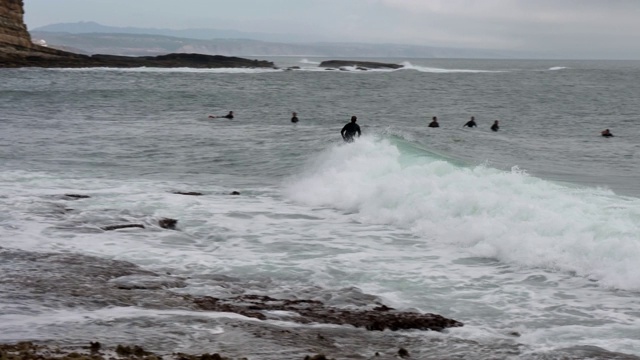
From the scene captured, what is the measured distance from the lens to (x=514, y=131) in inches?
1592

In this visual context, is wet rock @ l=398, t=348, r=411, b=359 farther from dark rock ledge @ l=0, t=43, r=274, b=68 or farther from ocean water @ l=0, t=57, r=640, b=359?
dark rock ledge @ l=0, t=43, r=274, b=68

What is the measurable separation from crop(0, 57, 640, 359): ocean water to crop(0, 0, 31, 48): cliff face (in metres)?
53.2

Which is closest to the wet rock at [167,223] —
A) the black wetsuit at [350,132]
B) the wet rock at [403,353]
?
the wet rock at [403,353]

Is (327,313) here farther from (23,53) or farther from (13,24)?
(23,53)

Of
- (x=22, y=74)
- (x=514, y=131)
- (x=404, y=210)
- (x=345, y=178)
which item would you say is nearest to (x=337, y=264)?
(x=404, y=210)

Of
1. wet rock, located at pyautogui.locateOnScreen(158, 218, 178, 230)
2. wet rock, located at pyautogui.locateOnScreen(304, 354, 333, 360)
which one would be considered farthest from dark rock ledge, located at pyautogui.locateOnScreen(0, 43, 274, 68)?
wet rock, located at pyautogui.locateOnScreen(304, 354, 333, 360)

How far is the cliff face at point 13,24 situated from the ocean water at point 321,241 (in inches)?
2096

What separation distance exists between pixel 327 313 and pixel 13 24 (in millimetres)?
81456

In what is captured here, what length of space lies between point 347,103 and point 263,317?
48.8 metres

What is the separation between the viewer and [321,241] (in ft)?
45.3

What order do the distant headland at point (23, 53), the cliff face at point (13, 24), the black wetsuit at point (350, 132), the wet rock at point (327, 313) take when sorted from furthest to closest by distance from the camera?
the distant headland at point (23, 53)
the cliff face at point (13, 24)
the black wetsuit at point (350, 132)
the wet rock at point (327, 313)

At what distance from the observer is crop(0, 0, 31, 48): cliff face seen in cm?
8056

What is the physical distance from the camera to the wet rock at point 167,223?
47.8ft

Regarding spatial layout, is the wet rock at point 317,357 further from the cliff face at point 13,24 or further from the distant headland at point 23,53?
the distant headland at point 23,53
